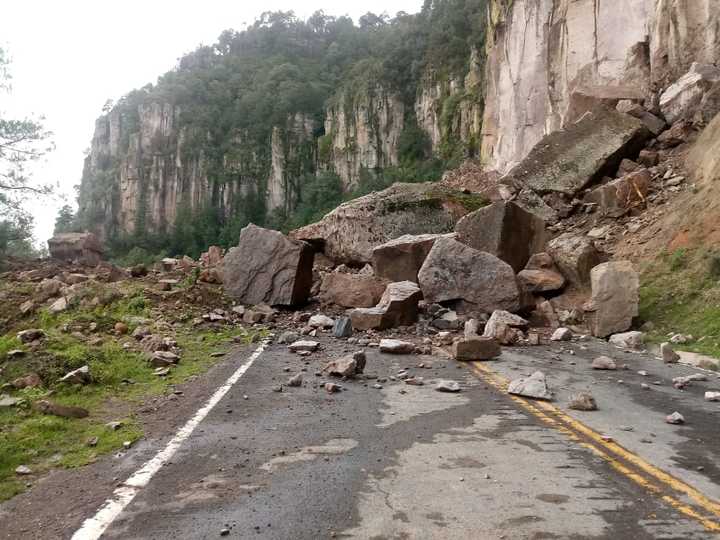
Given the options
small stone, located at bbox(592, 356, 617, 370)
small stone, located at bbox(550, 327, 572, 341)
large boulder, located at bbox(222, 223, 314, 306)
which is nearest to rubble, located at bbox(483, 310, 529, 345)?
small stone, located at bbox(550, 327, 572, 341)

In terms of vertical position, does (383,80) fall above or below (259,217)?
above

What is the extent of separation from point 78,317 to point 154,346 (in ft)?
9.54

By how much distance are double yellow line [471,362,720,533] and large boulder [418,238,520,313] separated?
6264 millimetres

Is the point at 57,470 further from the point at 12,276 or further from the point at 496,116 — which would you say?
the point at 496,116

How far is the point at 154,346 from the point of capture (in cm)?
1002

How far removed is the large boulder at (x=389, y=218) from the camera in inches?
724

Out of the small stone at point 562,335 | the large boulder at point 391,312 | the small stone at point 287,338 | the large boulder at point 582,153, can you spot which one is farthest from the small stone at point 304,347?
the large boulder at point 582,153

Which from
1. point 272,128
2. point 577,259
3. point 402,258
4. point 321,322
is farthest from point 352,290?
point 272,128

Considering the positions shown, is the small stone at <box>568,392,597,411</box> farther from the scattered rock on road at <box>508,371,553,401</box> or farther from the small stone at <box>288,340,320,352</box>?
the small stone at <box>288,340,320,352</box>

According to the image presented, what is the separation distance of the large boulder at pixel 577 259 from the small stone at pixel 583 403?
763 cm

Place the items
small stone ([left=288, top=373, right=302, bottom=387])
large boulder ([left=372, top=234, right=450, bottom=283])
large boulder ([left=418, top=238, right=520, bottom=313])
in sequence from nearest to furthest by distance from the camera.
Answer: small stone ([left=288, top=373, right=302, bottom=387]) → large boulder ([left=418, top=238, right=520, bottom=313]) → large boulder ([left=372, top=234, right=450, bottom=283])

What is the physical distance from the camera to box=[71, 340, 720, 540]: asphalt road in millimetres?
3549

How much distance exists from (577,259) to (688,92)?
745 cm

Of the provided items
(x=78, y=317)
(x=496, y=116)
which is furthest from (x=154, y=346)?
(x=496, y=116)
